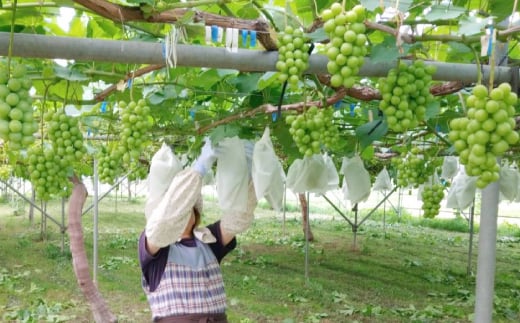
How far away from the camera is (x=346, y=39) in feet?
3.72

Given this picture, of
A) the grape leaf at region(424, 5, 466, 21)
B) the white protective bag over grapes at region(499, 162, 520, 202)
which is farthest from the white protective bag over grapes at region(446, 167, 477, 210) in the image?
the grape leaf at region(424, 5, 466, 21)

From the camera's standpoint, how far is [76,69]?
A: 91.2 inches

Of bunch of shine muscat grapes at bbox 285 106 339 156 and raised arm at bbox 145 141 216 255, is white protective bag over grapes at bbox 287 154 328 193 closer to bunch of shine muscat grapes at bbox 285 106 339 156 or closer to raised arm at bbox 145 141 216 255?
→ raised arm at bbox 145 141 216 255

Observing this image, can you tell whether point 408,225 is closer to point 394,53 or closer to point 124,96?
point 124,96

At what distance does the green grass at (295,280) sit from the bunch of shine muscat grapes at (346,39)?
4556 millimetres

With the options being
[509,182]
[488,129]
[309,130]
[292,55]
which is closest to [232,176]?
[309,130]

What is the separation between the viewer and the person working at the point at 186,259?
2441 mm

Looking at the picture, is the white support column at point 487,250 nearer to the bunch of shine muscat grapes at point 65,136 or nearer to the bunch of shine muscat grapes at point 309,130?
the bunch of shine muscat grapes at point 309,130

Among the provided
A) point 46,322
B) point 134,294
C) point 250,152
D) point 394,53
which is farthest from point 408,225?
point 394,53

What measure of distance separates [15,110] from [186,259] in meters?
1.70

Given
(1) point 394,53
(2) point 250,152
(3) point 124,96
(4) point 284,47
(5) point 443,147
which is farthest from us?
(5) point 443,147

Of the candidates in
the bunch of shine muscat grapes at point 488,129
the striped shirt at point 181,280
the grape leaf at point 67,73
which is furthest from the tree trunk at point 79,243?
the bunch of shine muscat grapes at point 488,129

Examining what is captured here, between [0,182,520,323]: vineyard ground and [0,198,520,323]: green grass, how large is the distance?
0.01 meters

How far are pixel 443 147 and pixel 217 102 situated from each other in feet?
7.43
